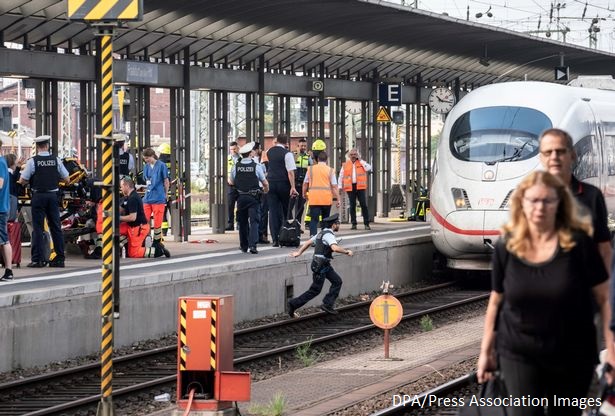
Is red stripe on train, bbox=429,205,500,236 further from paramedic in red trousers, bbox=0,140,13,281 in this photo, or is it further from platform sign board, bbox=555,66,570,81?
platform sign board, bbox=555,66,570,81

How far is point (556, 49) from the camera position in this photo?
42.3 metres

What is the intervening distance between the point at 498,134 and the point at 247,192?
4041 mm

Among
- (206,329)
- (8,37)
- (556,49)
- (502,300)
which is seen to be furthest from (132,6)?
(556,49)

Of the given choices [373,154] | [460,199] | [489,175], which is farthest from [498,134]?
[373,154]

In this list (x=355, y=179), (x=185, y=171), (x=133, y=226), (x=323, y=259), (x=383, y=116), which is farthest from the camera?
(x=383, y=116)

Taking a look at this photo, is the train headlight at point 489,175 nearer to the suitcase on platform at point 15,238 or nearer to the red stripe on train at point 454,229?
the red stripe on train at point 454,229

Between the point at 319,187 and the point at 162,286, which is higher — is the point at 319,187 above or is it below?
above

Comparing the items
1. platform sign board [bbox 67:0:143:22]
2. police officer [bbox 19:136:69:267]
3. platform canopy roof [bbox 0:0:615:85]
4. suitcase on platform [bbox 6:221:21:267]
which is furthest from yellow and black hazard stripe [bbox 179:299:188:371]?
suitcase on platform [bbox 6:221:21:267]

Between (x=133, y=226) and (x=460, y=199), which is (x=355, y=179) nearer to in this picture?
(x=460, y=199)

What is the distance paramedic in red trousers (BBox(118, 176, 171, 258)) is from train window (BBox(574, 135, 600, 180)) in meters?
6.46

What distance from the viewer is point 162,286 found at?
60.6ft

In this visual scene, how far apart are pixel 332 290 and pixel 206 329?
8257 mm

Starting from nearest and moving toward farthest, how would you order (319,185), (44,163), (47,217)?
1. (44,163)
2. (47,217)
3. (319,185)

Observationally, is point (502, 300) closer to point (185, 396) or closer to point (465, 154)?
point (185, 396)
